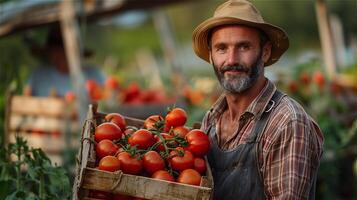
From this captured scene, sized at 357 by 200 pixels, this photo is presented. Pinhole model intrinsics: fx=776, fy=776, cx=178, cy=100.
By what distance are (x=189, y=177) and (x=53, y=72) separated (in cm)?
646

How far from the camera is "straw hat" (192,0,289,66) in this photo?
376 centimetres

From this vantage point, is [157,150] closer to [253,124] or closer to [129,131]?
[129,131]

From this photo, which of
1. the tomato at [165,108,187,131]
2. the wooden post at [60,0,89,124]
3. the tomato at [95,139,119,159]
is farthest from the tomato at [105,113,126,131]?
the wooden post at [60,0,89,124]

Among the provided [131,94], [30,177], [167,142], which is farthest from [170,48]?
[167,142]

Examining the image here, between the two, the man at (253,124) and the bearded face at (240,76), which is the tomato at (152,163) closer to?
the man at (253,124)

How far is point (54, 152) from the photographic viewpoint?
805cm

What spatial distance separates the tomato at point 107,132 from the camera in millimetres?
3635

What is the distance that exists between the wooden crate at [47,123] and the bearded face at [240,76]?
4.28m

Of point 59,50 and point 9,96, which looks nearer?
point 9,96

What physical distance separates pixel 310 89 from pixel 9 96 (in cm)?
391

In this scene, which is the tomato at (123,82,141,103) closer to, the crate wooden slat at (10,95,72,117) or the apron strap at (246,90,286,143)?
the crate wooden slat at (10,95,72,117)

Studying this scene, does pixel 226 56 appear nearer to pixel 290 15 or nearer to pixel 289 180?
pixel 289 180

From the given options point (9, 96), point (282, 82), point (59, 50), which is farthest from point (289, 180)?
point (59, 50)

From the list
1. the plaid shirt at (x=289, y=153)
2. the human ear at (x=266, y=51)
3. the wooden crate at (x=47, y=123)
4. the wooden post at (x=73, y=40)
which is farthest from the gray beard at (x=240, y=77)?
the wooden crate at (x=47, y=123)
